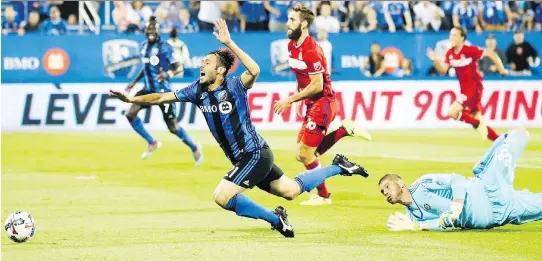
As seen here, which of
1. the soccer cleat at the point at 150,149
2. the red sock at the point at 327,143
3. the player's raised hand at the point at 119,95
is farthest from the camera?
the soccer cleat at the point at 150,149

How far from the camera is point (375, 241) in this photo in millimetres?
11094

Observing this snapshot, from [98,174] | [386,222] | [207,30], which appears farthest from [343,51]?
[386,222]

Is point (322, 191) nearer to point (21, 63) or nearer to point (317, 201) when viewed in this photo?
point (317, 201)

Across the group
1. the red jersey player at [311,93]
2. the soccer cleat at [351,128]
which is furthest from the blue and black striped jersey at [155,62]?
the red jersey player at [311,93]

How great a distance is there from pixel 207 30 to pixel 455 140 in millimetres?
7427

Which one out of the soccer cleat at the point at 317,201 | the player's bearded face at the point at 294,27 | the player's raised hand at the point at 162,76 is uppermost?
the player's bearded face at the point at 294,27

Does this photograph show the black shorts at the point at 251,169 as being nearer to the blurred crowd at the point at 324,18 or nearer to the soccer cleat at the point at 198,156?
the soccer cleat at the point at 198,156

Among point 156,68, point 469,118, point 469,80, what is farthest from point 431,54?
point 156,68

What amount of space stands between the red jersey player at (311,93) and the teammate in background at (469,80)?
6.34 metres

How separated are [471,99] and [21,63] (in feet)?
35.8

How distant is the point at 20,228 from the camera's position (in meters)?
11.1

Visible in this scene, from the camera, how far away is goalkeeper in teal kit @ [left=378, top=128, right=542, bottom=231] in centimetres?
1112

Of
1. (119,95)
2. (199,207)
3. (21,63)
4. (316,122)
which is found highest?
(119,95)

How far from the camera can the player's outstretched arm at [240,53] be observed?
10.5 metres
